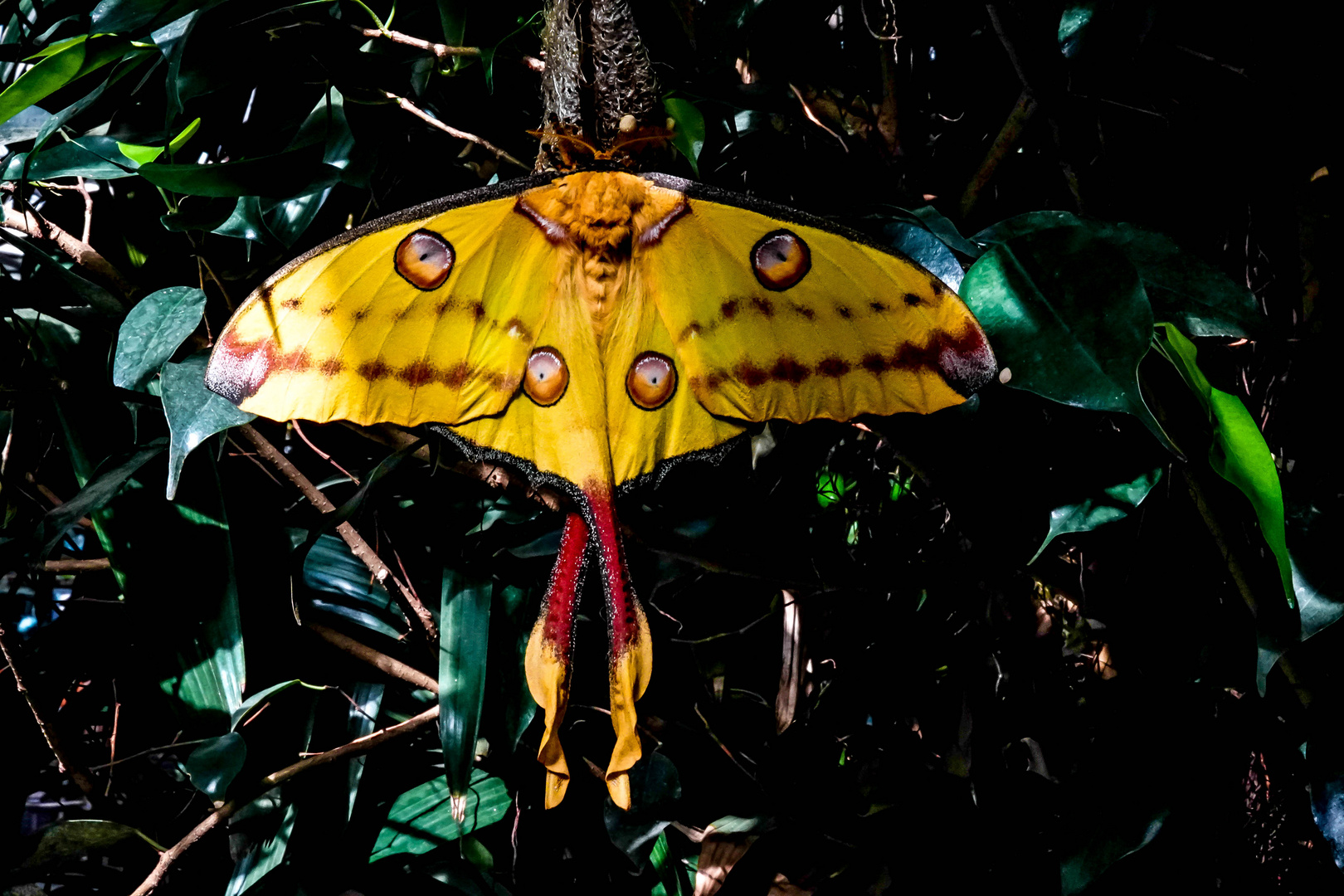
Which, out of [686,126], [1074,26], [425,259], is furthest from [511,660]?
[1074,26]

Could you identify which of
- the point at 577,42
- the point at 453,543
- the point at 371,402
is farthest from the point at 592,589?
the point at 577,42

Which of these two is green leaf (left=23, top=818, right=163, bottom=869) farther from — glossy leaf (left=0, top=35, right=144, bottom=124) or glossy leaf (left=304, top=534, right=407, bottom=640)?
glossy leaf (left=0, top=35, right=144, bottom=124)

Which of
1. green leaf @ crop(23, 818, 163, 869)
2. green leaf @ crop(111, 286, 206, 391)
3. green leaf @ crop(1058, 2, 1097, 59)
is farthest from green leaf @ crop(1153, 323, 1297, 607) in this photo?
green leaf @ crop(23, 818, 163, 869)

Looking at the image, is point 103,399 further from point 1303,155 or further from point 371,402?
point 1303,155

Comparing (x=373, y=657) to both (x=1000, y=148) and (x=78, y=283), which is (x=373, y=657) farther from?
(x=1000, y=148)

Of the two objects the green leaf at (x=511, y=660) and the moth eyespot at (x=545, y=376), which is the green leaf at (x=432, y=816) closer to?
the green leaf at (x=511, y=660)

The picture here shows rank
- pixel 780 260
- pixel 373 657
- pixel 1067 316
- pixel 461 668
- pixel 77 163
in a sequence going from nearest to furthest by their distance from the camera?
1. pixel 1067 316
2. pixel 780 260
3. pixel 77 163
4. pixel 461 668
5. pixel 373 657
